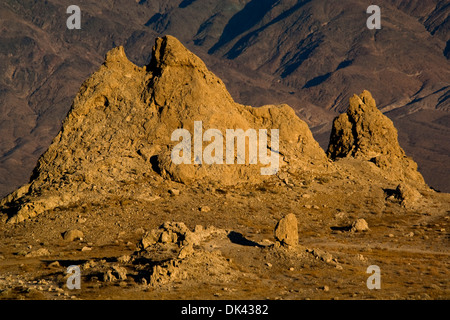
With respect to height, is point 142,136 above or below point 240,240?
above

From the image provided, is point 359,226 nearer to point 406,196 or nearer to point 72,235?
point 406,196

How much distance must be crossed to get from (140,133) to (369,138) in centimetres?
1606

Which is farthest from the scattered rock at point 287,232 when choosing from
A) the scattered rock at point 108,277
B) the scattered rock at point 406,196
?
the scattered rock at point 406,196

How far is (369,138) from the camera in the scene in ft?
155

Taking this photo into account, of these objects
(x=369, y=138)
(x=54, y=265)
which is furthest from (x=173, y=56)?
(x=54, y=265)

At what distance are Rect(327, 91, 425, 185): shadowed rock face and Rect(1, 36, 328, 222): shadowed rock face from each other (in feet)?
16.8

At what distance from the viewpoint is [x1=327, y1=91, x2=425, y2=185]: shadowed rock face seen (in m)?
46.6

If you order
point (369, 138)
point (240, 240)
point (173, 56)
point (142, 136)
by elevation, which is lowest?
point (240, 240)

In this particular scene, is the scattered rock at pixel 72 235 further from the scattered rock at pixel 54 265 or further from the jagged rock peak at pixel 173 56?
the jagged rock peak at pixel 173 56

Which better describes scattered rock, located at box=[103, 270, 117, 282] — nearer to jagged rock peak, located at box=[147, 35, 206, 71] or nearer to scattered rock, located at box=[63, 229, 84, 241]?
scattered rock, located at box=[63, 229, 84, 241]

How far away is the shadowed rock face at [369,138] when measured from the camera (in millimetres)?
46594

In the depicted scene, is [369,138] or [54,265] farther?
[369,138]

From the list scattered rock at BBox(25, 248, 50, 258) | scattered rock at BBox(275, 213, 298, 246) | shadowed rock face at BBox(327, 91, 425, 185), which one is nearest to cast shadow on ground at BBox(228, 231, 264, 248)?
scattered rock at BBox(275, 213, 298, 246)

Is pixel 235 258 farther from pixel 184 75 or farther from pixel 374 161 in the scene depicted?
pixel 374 161
